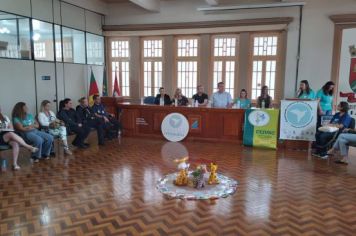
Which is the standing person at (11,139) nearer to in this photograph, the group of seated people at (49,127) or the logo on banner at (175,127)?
the group of seated people at (49,127)

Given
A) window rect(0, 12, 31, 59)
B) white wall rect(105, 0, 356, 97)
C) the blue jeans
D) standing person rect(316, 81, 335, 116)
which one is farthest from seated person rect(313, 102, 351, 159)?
window rect(0, 12, 31, 59)

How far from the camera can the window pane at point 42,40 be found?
767 centimetres

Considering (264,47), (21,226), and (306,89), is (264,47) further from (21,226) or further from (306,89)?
(21,226)

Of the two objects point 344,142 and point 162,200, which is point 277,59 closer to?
point 344,142

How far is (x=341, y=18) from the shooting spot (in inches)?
321

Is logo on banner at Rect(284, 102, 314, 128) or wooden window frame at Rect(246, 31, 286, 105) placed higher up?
wooden window frame at Rect(246, 31, 286, 105)

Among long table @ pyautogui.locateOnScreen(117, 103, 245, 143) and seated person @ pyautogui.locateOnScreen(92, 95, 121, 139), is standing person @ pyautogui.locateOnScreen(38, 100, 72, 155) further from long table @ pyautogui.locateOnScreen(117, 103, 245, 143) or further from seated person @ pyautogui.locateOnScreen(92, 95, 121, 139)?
long table @ pyautogui.locateOnScreen(117, 103, 245, 143)

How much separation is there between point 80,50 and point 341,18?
754cm

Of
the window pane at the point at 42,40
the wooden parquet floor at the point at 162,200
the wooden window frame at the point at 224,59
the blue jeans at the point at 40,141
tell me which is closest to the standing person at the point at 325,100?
the wooden parquet floor at the point at 162,200

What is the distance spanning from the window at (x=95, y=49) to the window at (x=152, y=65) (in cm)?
146

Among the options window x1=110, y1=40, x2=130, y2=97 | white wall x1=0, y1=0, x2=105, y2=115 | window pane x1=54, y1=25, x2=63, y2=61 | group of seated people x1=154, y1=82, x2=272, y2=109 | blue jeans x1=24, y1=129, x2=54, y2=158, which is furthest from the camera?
window x1=110, y1=40, x2=130, y2=97

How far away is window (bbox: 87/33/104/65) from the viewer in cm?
975

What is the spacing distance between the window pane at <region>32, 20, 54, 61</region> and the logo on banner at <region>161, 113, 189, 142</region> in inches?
141

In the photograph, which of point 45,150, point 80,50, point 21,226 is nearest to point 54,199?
point 21,226
